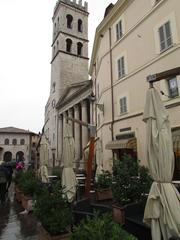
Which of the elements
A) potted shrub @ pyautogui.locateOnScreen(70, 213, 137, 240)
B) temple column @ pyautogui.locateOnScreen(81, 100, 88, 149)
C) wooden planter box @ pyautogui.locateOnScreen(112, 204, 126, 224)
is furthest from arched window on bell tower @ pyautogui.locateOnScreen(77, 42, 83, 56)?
potted shrub @ pyautogui.locateOnScreen(70, 213, 137, 240)

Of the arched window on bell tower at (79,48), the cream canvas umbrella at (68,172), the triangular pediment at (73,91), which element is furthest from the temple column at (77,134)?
the cream canvas umbrella at (68,172)

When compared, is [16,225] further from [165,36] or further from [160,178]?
[165,36]

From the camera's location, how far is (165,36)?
10531 mm

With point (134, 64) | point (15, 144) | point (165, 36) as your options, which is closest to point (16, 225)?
point (165, 36)

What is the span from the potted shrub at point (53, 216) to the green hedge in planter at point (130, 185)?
1726 millimetres

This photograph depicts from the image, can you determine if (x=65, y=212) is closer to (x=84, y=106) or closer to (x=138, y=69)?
(x=138, y=69)

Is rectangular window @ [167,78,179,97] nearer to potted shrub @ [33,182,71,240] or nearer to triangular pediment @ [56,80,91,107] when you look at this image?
potted shrub @ [33,182,71,240]

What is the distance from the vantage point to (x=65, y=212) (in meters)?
4.05

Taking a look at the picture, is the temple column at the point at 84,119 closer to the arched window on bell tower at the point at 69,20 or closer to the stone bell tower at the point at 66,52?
the stone bell tower at the point at 66,52

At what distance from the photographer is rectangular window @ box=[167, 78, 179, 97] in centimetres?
976

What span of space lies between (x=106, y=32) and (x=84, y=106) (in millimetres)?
12623

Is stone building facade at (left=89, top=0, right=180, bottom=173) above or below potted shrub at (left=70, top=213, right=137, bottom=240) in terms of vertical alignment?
above

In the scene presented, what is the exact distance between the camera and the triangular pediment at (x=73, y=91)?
2765cm

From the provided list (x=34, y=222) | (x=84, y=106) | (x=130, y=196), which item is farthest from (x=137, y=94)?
(x=84, y=106)
